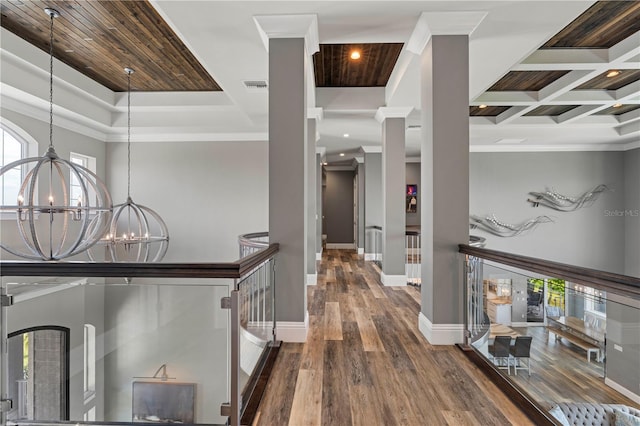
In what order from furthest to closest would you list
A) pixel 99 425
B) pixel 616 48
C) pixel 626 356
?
pixel 616 48 → pixel 99 425 → pixel 626 356

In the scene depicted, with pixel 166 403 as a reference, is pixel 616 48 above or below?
→ above

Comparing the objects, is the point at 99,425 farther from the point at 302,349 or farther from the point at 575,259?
the point at 575,259

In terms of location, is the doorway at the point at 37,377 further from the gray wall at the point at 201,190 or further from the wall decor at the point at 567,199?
the wall decor at the point at 567,199

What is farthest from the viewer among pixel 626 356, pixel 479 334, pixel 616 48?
pixel 616 48

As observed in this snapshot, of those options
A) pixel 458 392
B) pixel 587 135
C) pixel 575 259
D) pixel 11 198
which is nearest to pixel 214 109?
pixel 11 198

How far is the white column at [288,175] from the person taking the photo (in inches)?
131

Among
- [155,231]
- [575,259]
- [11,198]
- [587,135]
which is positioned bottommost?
[575,259]

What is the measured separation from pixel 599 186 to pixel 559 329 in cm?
987

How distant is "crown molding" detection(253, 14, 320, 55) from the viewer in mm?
3115

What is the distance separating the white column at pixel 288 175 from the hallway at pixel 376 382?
0.36m

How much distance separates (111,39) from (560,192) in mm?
10834

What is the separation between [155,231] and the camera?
850 cm

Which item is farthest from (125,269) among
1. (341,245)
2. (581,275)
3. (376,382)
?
(341,245)

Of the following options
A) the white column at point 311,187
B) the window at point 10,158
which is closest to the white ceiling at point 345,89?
the white column at point 311,187
